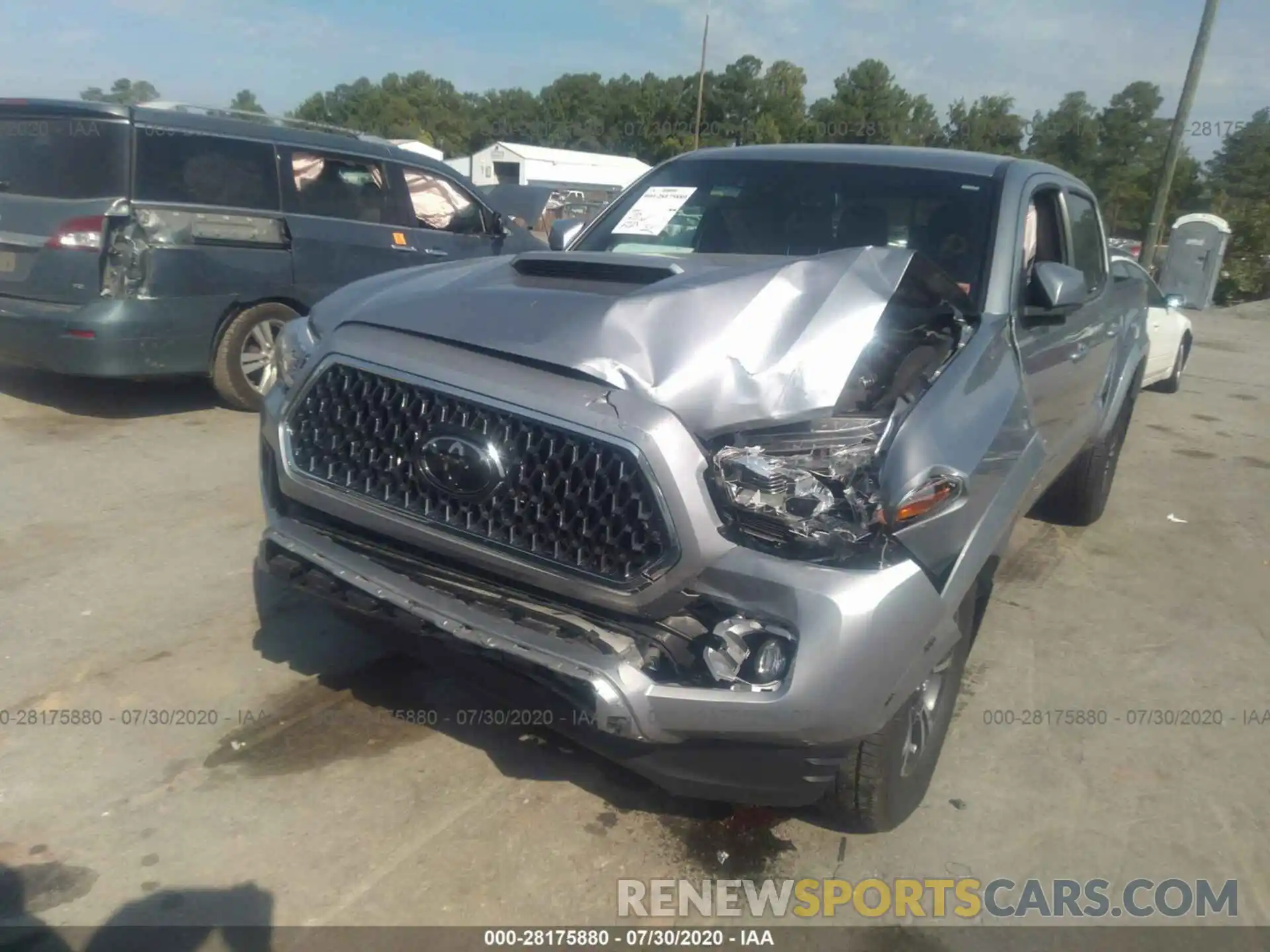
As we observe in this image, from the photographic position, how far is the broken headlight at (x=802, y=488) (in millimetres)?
2449

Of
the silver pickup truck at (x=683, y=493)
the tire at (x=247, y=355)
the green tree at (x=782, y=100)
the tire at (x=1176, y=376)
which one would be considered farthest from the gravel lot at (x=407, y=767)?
the green tree at (x=782, y=100)

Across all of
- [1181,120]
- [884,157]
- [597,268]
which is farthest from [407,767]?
[1181,120]

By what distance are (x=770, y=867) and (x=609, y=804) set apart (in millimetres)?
503

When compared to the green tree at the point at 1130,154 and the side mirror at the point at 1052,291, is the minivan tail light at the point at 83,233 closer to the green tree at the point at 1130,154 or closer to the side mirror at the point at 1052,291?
the side mirror at the point at 1052,291

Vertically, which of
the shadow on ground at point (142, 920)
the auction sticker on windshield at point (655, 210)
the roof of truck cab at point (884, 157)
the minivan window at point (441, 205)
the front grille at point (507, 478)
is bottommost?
the shadow on ground at point (142, 920)

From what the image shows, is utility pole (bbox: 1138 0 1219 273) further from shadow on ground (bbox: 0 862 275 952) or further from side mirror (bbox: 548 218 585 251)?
shadow on ground (bbox: 0 862 275 952)

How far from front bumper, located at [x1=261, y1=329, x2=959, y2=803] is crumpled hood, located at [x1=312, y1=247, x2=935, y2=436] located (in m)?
0.09

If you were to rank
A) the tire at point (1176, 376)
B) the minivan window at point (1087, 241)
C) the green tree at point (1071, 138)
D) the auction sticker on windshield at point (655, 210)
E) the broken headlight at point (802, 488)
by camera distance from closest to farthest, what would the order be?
1. the broken headlight at point (802, 488)
2. the auction sticker on windshield at point (655, 210)
3. the minivan window at point (1087, 241)
4. the tire at point (1176, 376)
5. the green tree at point (1071, 138)

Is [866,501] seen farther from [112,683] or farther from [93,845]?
[112,683]

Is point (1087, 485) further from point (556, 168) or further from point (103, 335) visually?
point (556, 168)

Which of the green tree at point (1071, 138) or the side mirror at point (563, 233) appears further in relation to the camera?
the green tree at point (1071, 138)

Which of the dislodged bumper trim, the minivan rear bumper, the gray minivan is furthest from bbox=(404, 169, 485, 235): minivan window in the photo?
the dislodged bumper trim

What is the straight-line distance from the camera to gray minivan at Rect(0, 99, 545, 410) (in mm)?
5926

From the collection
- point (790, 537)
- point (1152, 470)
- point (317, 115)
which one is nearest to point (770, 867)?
point (790, 537)
